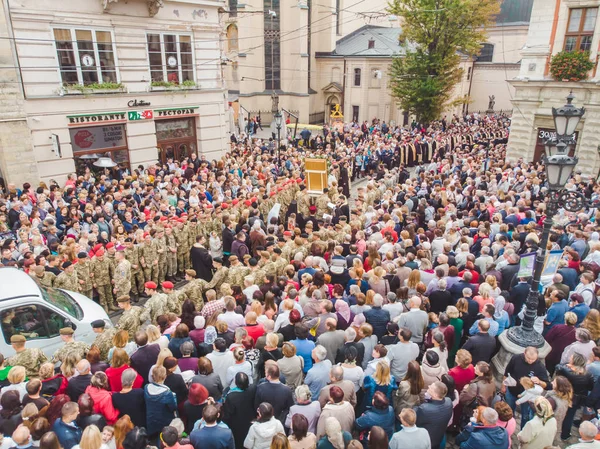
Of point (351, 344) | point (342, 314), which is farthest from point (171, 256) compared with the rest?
point (351, 344)

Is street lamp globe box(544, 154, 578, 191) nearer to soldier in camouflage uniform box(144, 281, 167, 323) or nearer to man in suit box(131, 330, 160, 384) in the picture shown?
man in suit box(131, 330, 160, 384)

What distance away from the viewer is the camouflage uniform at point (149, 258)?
10648 millimetres

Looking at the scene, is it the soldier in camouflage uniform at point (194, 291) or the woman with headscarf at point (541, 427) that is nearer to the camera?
the woman with headscarf at point (541, 427)

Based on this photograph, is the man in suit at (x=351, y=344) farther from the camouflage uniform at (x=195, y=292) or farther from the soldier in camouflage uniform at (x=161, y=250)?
the soldier in camouflage uniform at (x=161, y=250)

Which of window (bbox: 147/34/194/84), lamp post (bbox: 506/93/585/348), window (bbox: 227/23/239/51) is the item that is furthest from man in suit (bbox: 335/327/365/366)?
window (bbox: 227/23/239/51)

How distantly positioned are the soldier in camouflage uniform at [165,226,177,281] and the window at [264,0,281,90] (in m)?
33.0

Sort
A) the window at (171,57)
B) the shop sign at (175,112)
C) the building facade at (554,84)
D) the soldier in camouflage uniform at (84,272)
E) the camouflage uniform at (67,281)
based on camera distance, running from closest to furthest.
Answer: the camouflage uniform at (67,281) → the soldier in camouflage uniform at (84,272) → the building facade at (554,84) → the window at (171,57) → the shop sign at (175,112)

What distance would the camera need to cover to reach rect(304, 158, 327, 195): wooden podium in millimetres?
15062

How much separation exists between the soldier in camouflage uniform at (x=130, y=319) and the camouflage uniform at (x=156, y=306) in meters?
0.14

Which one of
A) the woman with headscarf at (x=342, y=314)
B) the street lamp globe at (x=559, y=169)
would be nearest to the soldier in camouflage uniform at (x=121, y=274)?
the woman with headscarf at (x=342, y=314)

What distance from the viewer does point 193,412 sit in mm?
5289

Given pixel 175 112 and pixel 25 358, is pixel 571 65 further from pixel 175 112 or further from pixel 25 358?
pixel 25 358

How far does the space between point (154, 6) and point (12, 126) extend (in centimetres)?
741

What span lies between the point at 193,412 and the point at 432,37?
2897 centimetres
